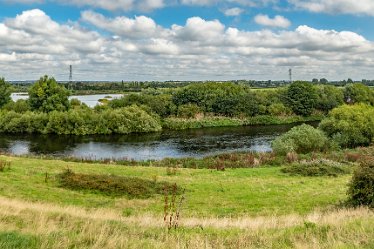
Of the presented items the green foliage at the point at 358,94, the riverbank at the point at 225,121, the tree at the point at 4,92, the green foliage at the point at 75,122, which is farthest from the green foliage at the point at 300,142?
the green foliage at the point at 358,94

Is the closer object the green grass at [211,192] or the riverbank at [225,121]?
the green grass at [211,192]

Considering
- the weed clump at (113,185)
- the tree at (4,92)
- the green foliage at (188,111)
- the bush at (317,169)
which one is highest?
the tree at (4,92)

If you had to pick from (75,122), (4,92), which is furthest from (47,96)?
(4,92)

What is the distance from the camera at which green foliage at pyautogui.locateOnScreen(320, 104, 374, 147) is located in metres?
54.3

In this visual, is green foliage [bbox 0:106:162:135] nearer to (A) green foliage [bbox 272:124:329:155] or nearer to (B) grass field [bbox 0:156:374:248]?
(A) green foliage [bbox 272:124:329:155]

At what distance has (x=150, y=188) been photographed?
21.9 m

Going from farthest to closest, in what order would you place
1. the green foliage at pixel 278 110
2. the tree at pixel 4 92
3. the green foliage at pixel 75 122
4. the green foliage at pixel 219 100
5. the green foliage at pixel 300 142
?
1. the green foliage at pixel 278 110
2. the green foliage at pixel 219 100
3. the tree at pixel 4 92
4. the green foliage at pixel 75 122
5. the green foliage at pixel 300 142

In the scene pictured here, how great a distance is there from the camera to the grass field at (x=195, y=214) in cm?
855

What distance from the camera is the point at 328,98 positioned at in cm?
10938

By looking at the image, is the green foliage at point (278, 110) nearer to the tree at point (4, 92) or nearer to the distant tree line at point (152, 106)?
the distant tree line at point (152, 106)

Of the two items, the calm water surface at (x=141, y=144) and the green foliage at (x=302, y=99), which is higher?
the green foliage at (x=302, y=99)

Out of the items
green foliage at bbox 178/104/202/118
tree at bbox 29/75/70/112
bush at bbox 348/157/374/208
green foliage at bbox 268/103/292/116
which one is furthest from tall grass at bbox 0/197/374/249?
green foliage at bbox 268/103/292/116

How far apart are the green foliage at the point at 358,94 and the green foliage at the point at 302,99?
18.4m

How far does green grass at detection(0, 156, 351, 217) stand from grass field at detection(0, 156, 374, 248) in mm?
48
